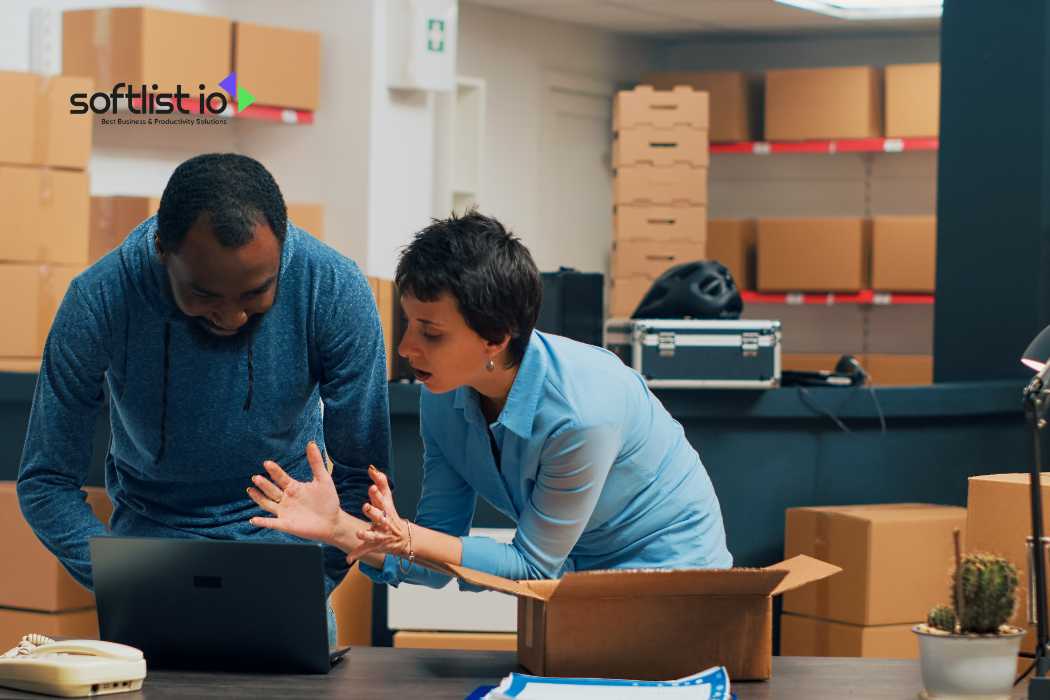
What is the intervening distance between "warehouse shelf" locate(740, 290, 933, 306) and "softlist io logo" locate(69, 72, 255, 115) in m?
2.83

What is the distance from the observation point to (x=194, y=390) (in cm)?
188

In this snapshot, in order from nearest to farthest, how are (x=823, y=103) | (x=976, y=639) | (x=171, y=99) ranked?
(x=976, y=639) → (x=171, y=99) → (x=823, y=103)

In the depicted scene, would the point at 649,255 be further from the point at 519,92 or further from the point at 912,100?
the point at 912,100

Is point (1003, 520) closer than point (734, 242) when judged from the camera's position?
Yes

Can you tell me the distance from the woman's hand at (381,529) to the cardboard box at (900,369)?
216 inches

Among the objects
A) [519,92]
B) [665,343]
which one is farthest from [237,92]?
[519,92]

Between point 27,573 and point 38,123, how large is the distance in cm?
148

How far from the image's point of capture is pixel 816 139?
7.12 m

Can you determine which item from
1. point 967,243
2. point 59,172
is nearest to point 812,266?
point 967,243

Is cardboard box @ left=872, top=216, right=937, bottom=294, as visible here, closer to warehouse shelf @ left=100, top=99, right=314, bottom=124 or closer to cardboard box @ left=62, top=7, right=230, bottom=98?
warehouse shelf @ left=100, top=99, right=314, bottom=124

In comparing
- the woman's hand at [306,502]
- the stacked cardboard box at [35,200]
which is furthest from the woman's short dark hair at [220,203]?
the stacked cardboard box at [35,200]

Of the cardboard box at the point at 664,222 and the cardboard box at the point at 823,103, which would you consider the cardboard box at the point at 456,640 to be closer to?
the cardboard box at the point at 664,222

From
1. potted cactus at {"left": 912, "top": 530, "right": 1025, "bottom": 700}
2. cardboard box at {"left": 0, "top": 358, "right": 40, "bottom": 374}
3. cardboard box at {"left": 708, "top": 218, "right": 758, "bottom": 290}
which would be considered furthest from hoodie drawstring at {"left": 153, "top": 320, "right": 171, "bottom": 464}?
cardboard box at {"left": 708, "top": 218, "right": 758, "bottom": 290}

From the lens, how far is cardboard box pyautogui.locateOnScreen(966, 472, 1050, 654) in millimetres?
2100
